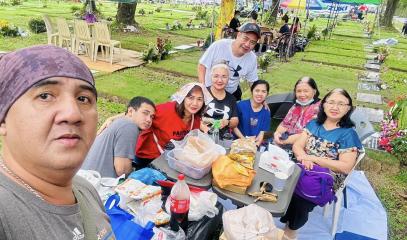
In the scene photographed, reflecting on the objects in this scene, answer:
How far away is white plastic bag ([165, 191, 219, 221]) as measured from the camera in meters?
2.81

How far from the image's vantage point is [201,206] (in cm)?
285

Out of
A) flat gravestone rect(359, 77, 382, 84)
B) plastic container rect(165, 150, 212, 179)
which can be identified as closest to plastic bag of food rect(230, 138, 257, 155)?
plastic container rect(165, 150, 212, 179)

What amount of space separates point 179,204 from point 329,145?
197 centimetres

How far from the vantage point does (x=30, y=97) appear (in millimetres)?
988

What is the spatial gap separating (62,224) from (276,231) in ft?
6.58

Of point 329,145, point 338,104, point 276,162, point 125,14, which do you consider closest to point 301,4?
point 125,14

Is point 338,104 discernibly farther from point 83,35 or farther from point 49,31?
point 49,31

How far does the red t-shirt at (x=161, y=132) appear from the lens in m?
3.70

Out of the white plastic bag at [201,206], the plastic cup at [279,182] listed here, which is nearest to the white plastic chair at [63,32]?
the white plastic bag at [201,206]

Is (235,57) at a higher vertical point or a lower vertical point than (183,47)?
higher

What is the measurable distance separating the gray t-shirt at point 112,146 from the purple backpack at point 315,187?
1.61 metres

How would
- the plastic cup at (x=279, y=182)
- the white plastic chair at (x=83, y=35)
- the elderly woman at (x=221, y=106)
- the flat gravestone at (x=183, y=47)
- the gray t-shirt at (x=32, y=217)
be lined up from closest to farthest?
the gray t-shirt at (x=32, y=217) → the plastic cup at (x=279, y=182) → the elderly woman at (x=221, y=106) → the white plastic chair at (x=83, y=35) → the flat gravestone at (x=183, y=47)

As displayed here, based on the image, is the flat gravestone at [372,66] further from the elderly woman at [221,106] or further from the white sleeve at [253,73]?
the elderly woman at [221,106]

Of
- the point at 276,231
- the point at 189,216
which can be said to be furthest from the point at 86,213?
the point at 276,231
